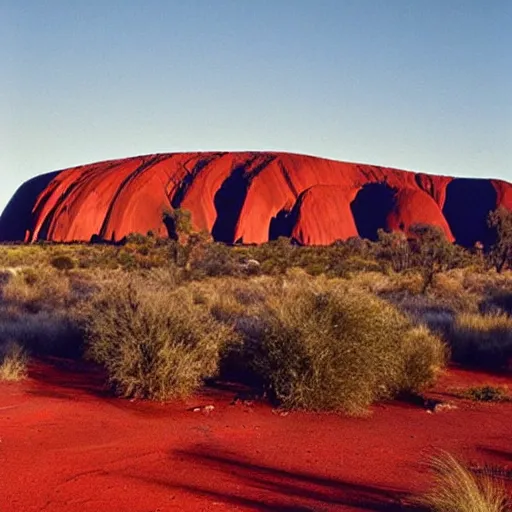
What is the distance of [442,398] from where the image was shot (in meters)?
10.3

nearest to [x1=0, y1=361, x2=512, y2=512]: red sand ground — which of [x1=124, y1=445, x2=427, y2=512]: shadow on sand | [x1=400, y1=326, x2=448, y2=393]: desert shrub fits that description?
[x1=124, y1=445, x2=427, y2=512]: shadow on sand

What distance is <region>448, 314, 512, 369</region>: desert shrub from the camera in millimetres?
13250

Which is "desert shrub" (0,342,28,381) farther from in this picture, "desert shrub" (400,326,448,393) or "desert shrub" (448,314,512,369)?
"desert shrub" (448,314,512,369)

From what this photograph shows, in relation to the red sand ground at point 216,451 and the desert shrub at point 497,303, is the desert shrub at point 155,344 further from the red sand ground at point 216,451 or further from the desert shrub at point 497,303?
the desert shrub at point 497,303

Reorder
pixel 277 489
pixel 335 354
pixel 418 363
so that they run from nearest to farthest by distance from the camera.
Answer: pixel 277 489 < pixel 335 354 < pixel 418 363

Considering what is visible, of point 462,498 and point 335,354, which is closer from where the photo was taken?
point 462,498

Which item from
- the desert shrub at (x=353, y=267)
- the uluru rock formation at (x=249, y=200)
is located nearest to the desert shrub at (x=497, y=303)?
the desert shrub at (x=353, y=267)

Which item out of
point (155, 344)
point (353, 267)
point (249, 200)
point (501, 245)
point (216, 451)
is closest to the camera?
point (216, 451)

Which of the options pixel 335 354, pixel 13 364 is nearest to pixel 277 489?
pixel 335 354

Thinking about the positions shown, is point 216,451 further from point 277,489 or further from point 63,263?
point 63,263

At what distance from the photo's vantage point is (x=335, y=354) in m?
9.48

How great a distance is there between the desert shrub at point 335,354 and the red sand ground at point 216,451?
32 cm

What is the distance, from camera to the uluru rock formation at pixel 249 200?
6656 centimetres

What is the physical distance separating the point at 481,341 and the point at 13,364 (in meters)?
8.17
